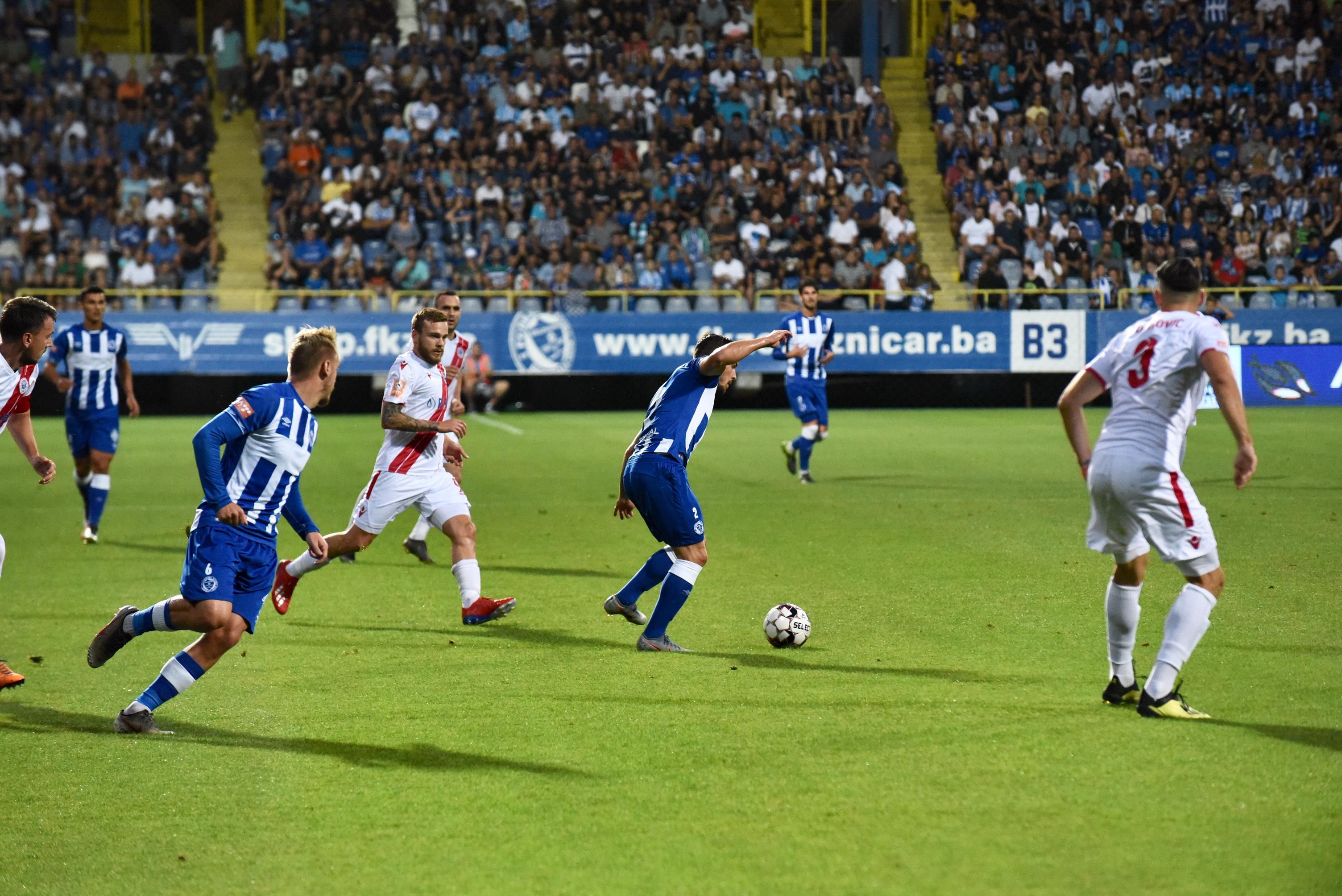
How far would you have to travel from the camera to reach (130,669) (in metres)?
7.18

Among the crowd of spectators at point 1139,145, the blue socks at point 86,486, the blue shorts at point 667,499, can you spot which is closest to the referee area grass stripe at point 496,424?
the crowd of spectators at point 1139,145

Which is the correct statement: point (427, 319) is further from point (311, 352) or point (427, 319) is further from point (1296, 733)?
point (1296, 733)

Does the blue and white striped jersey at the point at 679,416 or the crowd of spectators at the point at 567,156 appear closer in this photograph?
the blue and white striped jersey at the point at 679,416

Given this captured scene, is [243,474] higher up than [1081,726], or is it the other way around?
[243,474]

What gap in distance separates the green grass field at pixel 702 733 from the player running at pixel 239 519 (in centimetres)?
33

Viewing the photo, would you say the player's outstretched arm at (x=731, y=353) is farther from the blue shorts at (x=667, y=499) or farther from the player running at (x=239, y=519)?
the player running at (x=239, y=519)

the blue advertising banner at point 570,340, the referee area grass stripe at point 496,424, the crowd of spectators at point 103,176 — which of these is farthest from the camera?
the crowd of spectators at point 103,176

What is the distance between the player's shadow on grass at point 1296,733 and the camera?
17.6 feet

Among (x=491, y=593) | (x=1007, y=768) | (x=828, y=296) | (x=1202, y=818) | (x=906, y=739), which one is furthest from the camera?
(x=828, y=296)

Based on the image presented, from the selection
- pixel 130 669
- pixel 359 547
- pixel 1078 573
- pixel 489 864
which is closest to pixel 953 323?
pixel 1078 573

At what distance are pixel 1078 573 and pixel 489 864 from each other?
6.29 meters

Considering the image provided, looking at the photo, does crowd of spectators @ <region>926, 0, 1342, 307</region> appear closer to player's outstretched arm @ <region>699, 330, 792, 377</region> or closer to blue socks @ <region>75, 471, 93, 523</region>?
blue socks @ <region>75, 471, 93, 523</region>

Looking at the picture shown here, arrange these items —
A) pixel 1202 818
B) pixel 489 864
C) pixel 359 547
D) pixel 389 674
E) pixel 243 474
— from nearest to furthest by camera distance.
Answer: pixel 489 864, pixel 1202 818, pixel 243 474, pixel 389 674, pixel 359 547

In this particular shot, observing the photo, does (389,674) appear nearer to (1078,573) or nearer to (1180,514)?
(1180,514)
